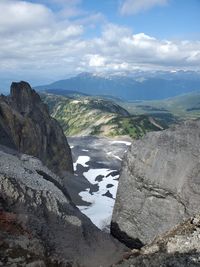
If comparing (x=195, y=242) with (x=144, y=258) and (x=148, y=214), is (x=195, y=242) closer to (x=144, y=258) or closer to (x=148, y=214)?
(x=144, y=258)

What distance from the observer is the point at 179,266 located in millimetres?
26766

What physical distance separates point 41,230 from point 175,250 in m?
12.3

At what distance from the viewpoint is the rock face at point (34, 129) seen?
102m

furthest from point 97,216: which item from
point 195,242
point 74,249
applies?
point 195,242

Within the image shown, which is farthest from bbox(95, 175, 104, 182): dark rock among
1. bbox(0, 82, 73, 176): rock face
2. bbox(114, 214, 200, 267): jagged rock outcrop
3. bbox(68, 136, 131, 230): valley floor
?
bbox(114, 214, 200, 267): jagged rock outcrop

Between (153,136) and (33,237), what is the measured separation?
18211 mm

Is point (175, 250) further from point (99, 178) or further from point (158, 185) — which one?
point (99, 178)

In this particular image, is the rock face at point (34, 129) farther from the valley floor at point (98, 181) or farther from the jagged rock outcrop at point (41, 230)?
the jagged rock outcrop at point (41, 230)

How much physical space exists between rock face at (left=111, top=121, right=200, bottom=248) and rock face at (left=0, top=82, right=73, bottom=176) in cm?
5471

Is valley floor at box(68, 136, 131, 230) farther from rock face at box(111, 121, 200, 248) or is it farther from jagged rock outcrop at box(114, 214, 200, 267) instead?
jagged rock outcrop at box(114, 214, 200, 267)

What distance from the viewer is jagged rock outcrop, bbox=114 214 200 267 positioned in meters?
27.7

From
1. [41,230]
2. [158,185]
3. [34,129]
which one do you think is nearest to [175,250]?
[41,230]

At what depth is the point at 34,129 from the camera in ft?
374

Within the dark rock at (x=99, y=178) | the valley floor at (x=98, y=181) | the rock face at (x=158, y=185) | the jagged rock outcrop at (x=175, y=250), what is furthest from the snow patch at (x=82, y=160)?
the jagged rock outcrop at (x=175, y=250)
